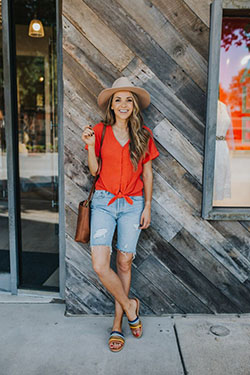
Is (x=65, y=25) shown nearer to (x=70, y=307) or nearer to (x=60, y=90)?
(x=60, y=90)

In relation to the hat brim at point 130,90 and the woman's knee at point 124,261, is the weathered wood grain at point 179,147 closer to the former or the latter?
the hat brim at point 130,90

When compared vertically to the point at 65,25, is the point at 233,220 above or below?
below

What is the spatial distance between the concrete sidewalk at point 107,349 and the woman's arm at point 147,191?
85 cm

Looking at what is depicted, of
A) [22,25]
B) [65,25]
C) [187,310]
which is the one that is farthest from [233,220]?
[22,25]

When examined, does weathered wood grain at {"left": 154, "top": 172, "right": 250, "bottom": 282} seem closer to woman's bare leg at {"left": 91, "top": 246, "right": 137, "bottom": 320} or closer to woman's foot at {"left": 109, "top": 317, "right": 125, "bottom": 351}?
woman's bare leg at {"left": 91, "top": 246, "right": 137, "bottom": 320}

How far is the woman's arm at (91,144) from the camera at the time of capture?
234 centimetres

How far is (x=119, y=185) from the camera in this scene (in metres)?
2.46

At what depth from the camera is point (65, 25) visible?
2.66 meters

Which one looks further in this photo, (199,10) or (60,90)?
(60,90)

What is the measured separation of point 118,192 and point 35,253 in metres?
2.23

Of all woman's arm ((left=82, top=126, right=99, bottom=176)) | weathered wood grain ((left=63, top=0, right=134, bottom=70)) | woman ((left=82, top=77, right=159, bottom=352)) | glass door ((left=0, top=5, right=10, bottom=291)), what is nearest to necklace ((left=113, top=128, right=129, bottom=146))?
woman ((left=82, top=77, right=159, bottom=352))

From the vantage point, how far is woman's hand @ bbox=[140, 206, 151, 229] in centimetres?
259

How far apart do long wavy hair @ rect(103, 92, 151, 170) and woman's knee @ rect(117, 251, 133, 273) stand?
646mm

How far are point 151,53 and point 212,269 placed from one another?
5.97ft
